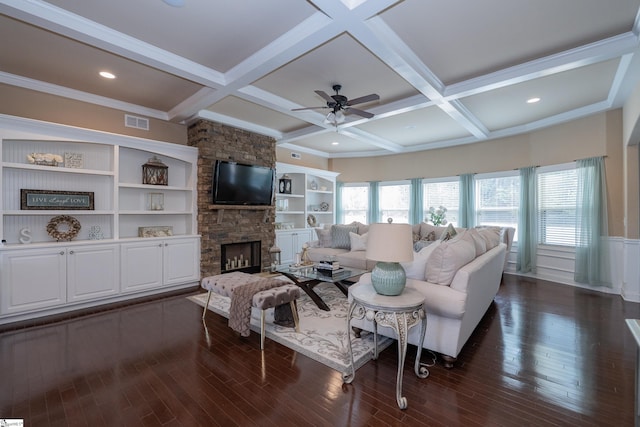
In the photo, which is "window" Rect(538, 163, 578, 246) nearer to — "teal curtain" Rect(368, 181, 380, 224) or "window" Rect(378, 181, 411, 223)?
"window" Rect(378, 181, 411, 223)

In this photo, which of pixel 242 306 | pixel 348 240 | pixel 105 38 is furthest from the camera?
pixel 348 240

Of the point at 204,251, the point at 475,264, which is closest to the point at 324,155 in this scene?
the point at 204,251

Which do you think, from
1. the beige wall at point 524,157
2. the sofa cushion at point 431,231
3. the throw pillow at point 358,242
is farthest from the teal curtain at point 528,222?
the throw pillow at point 358,242

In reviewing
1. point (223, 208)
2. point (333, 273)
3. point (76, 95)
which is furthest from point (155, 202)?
point (333, 273)

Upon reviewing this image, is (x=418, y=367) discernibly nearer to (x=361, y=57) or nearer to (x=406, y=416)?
(x=406, y=416)

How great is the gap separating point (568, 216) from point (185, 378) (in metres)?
6.88

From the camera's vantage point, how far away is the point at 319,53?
329 cm

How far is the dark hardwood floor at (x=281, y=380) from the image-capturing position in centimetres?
193

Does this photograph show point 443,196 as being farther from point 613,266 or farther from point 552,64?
point 552,64

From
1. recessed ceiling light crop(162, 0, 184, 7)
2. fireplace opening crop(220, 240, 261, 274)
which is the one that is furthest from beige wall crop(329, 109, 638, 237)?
recessed ceiling light crop(162, 0, 184, 7)

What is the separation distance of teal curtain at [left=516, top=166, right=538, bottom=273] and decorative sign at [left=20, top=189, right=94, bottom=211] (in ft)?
26.3

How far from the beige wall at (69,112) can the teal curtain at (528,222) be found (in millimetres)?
7272

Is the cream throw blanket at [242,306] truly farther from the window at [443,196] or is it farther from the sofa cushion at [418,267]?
the window at [443,196]

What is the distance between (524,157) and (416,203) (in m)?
2.62
